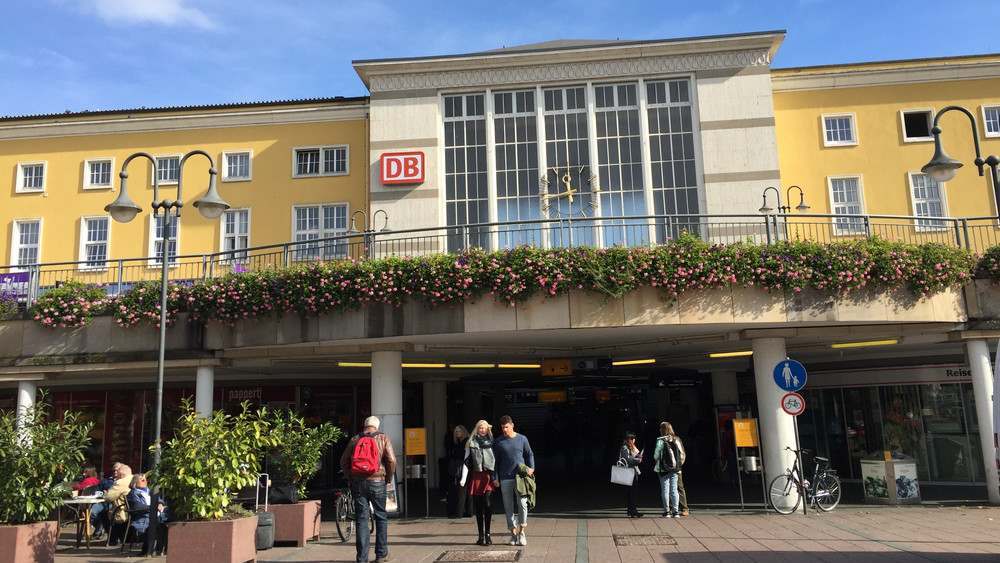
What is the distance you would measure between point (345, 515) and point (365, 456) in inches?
159

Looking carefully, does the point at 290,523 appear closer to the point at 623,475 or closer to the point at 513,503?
the point at 513,503

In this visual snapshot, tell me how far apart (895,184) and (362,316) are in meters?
14.8

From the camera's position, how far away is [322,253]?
1744 cm

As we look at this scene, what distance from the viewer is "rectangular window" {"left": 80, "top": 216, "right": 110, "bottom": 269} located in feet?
70.8

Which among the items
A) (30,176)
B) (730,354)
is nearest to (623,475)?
(730,354)

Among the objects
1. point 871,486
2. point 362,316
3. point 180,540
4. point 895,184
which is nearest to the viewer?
point 180,540

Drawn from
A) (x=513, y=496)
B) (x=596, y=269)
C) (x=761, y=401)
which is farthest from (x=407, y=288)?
(x=761, y=401)

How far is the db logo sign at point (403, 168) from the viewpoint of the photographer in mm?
19594

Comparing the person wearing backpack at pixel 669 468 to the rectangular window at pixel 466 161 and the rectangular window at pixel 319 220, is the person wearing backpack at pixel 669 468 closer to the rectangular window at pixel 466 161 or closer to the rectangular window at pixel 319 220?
the rectangular window at pixel 466 161

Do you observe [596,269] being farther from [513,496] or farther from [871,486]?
[871,486]

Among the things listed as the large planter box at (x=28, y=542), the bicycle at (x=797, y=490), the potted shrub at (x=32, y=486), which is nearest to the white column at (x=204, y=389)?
the potted shrub at (x=32, y=486)

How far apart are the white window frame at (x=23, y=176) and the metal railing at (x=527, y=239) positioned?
273 centimetres

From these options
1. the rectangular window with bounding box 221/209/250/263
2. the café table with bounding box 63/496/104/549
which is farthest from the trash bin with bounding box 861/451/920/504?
the rectangular window with bounding box 221/209/250/263

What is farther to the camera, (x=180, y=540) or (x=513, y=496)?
(x=513, y=496)
